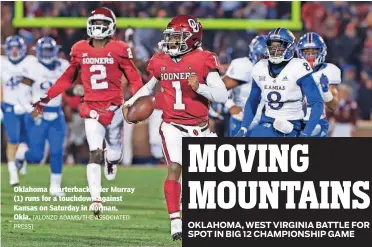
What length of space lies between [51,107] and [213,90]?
3847 millimetres

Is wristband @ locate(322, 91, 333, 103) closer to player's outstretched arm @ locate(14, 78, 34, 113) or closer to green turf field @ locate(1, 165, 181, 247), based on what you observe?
green turf field @ locate(1, 165, 181, 247)

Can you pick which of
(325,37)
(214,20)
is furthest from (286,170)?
(325,37)

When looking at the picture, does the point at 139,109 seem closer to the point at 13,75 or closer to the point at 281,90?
the point at 281,90

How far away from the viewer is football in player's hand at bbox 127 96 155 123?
10234 mm

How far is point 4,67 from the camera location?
13.8 metres

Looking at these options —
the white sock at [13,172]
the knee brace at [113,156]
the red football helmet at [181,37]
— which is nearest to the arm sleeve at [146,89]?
the red football helmet at [181,37]

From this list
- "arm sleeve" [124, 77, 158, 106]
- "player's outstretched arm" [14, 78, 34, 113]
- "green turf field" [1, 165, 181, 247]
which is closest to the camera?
"arm sleeve" [124, 77, 158, 106]

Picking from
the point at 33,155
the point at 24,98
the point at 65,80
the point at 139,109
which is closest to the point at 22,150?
the point at 33,155

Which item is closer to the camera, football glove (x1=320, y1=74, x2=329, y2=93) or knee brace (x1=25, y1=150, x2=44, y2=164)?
football glove (x1=320, y1=74, x2=329, y2=93)

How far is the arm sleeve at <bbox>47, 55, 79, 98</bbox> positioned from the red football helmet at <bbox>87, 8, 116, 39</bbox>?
10.2 inches

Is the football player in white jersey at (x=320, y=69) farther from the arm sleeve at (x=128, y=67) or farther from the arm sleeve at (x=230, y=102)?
the arm sleeve at (x=128, y=67)

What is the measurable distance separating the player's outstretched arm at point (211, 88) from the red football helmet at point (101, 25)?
166cm

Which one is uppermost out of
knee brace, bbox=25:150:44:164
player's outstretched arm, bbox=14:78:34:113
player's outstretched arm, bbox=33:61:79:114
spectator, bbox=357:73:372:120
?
player's outstretched arm, bbox=33:61:79:114

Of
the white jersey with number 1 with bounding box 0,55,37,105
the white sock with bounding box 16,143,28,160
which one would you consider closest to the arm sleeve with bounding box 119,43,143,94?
the white jersey with number 1 with bounding box 0,55,37,105
